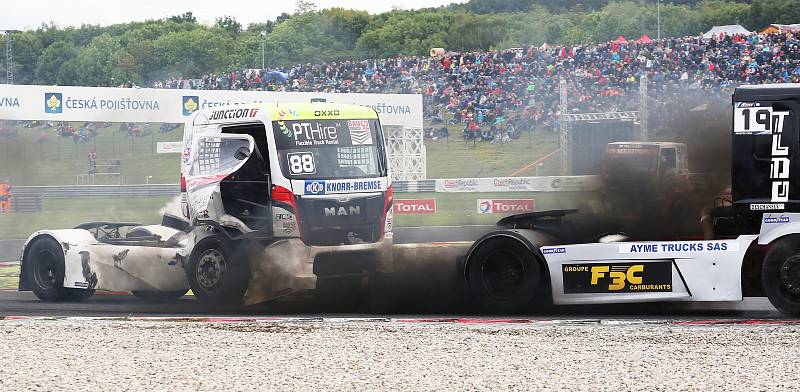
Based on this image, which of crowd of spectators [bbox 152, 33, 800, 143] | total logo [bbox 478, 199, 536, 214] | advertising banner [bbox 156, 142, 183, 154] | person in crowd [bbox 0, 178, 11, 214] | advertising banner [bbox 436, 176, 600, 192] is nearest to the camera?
total logo [bbox 478, 199, 536, 214]

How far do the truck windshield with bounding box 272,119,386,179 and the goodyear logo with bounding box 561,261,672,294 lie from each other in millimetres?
2689

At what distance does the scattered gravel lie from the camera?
24.1ft

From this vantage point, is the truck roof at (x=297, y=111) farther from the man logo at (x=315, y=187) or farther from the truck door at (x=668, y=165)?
the truck door at (x=668, y=165)

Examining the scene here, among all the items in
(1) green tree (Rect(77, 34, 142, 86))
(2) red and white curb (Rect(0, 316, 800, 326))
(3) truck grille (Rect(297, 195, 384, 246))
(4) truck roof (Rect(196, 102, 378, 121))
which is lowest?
(2) red and white curb (Rect(0, 316, 800, 326))

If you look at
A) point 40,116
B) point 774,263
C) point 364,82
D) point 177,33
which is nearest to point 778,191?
point 774,263

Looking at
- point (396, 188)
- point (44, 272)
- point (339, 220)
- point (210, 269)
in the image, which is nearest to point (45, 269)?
point (44, 272)

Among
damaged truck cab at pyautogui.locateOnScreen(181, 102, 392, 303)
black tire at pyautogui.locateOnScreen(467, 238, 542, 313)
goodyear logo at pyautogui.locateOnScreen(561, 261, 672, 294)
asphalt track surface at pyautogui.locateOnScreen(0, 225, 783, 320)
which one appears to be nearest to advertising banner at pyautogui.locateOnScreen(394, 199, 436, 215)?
asphalt track surface at pyautogui.locateOnScreen(0, 225, 783, 320)

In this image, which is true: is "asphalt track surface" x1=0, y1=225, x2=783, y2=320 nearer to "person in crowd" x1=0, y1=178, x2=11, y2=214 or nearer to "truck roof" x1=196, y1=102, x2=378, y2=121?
"truck roof" x1=196, y1=102, x2=378, y2=121

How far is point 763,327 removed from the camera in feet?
32.4

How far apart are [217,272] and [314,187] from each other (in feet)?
4.84

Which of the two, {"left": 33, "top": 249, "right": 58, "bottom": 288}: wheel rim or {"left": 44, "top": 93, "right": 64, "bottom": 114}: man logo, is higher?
{"left": 44, "top": 93, "right": 64, "bottom": 114}: man logo

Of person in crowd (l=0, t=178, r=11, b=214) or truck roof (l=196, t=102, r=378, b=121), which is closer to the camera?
truck roof (l=196, t=102, r=378, b=121)

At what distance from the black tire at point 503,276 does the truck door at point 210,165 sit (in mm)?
2838

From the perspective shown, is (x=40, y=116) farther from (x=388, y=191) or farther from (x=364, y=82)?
(x=388, y=191)
